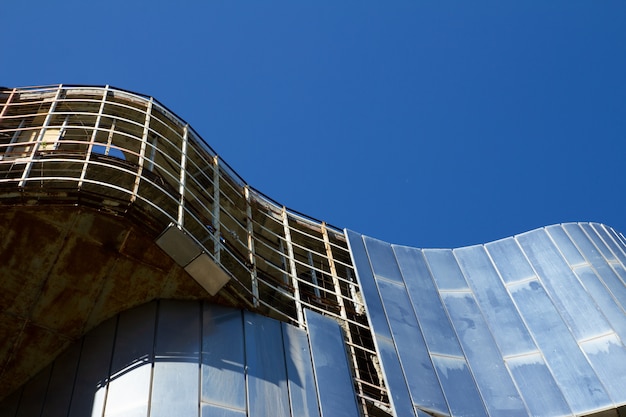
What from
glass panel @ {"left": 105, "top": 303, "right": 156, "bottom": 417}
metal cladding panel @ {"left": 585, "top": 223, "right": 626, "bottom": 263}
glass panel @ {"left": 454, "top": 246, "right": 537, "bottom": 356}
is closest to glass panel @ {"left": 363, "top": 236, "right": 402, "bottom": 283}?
glass panel @ {"left": 454, "top": 246, "right": 537, "bottom": 356}

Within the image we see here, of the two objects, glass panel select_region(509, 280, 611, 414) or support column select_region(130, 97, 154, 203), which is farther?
glass panel select_region(509, 280, 611, 414)

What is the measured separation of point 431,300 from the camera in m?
18.6

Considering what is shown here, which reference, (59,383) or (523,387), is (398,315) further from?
(59,383)

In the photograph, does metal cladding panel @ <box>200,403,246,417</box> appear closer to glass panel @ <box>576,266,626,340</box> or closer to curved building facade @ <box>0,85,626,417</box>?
curved building facade @ <box>0,85,626,417</box>

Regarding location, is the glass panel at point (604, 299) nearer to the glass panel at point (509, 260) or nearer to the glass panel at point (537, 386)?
the glass panel at point (509, 260)

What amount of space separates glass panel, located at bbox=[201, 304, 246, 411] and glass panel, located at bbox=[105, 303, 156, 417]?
994 millimetres

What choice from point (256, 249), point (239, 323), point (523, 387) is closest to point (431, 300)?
point (523, 387)

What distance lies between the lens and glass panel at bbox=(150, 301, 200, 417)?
11.6 m

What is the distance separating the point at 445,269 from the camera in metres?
20.0

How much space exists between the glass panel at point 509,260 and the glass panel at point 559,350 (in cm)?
39

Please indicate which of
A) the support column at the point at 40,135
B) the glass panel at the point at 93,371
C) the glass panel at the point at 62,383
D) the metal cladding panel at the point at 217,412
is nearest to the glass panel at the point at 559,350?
the metal cladding panel at the point at 217,412

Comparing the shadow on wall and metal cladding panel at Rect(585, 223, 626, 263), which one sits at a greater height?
metal cladding panel at Rect(585, 223, 626, 263)

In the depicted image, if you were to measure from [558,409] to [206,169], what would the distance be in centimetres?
1010

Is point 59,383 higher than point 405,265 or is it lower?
lower
